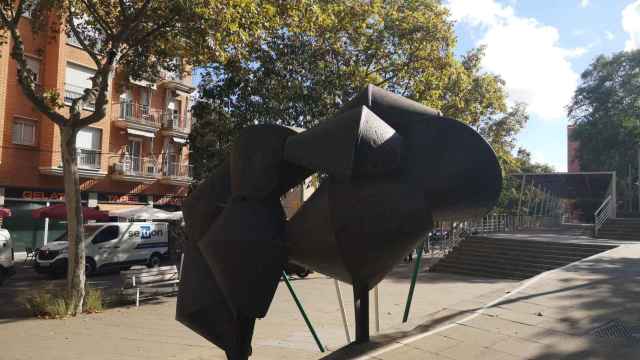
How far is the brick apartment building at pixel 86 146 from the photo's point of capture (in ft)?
79.1

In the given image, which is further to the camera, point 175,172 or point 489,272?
point 175,172

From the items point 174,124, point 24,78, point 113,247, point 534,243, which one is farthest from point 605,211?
point 24,78

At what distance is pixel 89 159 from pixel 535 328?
2620 cm

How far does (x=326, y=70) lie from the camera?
16781 millimetres

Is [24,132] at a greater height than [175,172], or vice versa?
[24,132]

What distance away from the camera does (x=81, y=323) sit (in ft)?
32.9

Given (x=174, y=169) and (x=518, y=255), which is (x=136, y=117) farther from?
(x=518, y=255)

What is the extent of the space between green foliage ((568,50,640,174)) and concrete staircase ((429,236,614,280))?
23.2 m

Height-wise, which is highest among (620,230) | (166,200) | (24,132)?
(24,132)

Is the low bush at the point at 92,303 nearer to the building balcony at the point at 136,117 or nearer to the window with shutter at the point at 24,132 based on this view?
the window with shutter at the point at 24,132

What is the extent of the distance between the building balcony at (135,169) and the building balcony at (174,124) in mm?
2189

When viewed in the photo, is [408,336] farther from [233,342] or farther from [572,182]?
[572,182]

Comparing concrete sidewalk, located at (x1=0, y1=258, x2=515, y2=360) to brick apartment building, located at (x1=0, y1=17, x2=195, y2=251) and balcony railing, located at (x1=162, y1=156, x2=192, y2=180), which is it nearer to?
brick apartment building, located at (x1=0, y1=17, x2=195, y2=251)

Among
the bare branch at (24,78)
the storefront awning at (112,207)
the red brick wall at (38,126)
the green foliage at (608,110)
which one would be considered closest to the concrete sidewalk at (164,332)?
the bare branch at (24,78)
